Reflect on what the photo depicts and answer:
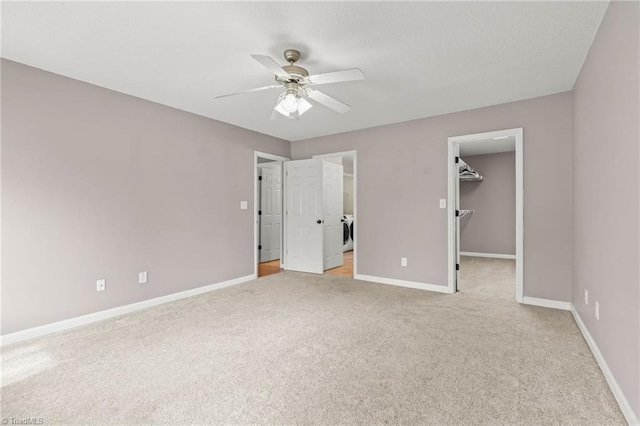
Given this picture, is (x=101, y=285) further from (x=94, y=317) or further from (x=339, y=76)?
(x=339, y=76)

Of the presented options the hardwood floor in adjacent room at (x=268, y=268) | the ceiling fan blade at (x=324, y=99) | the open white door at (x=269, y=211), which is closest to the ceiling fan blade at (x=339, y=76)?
the ceiling fan blade at (x=324, y=99)

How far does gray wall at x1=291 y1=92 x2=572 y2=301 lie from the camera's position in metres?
3.45

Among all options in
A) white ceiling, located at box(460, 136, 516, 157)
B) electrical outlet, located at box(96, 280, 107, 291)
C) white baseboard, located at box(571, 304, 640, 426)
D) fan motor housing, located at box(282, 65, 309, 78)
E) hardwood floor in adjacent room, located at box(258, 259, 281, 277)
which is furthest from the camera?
white ceiling, located at box(460, 136, 516, 157)

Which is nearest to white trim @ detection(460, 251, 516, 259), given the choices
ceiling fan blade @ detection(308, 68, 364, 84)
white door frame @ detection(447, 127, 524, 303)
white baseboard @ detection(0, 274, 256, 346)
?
white door frame @ detection(447, 127, 524, 303)

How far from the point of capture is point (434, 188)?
4250 millimetres

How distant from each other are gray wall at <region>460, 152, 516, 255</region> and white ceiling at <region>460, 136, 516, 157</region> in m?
0.30

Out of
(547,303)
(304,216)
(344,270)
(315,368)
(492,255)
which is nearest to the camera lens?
(315,368)

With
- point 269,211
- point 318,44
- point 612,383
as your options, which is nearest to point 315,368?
point 612,383

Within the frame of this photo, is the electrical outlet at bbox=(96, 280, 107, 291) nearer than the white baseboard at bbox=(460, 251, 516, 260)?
Yes

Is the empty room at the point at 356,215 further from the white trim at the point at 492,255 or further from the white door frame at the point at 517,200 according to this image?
the white trim at the point at 492,255

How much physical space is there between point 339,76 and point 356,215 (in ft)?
9.44

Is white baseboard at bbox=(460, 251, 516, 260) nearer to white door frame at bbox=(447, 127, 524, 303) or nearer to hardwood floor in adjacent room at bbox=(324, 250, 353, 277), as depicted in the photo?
hardwood floor in adjacent room at bbox=(324, 250, 353, 277)

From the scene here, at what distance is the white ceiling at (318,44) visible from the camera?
6.56 feet

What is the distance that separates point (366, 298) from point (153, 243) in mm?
2635
